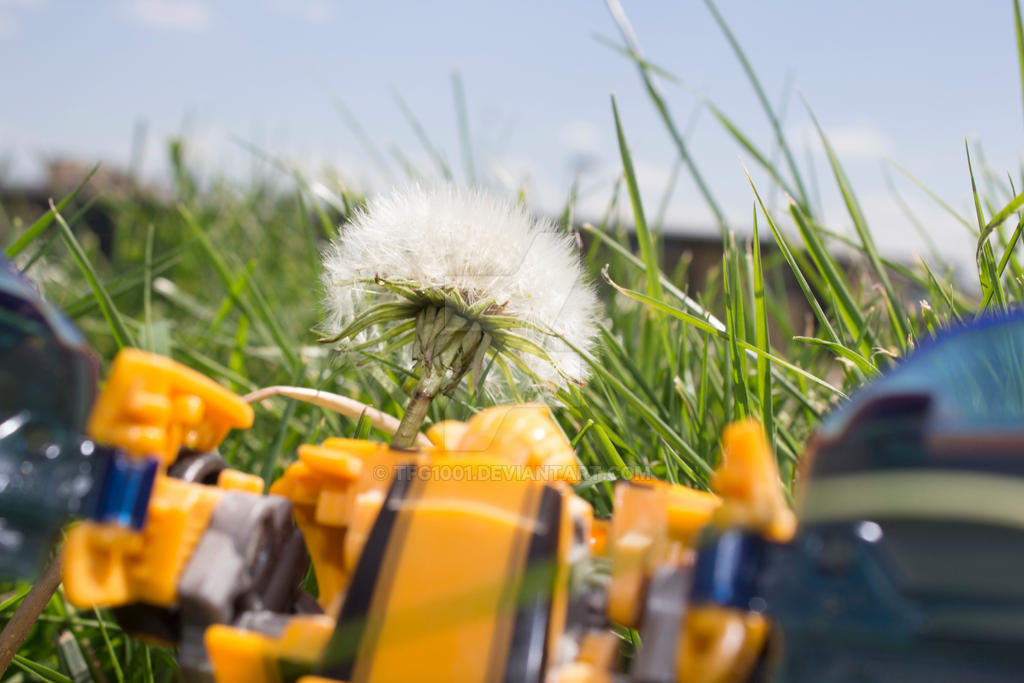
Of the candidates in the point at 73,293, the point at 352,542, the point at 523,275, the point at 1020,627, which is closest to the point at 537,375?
the point at 523,275

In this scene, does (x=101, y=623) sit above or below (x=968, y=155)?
below

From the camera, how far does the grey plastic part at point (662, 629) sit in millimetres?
299

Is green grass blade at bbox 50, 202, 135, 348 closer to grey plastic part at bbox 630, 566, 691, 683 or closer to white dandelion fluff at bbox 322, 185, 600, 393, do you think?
white dandelion fluff at bbox 322, 185, 600, 393

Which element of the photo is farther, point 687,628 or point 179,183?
point 179,183

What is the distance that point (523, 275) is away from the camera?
0.46 m

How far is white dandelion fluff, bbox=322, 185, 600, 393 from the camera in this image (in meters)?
0.45

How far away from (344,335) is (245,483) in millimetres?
103

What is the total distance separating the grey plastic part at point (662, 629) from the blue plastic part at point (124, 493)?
0.69ft

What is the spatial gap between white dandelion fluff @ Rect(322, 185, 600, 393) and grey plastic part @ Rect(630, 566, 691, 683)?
0.18m

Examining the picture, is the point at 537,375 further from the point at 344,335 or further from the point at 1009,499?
the point at 1009,499

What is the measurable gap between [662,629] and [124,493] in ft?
0.73

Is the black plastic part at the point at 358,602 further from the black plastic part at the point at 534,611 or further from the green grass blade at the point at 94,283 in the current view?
the green grass blade at the point at 94,283

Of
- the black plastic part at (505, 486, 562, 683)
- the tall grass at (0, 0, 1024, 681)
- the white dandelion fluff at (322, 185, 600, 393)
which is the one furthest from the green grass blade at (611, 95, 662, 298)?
→ the black plastic part at (505, 486, 562, 683)

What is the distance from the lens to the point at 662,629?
0.30m
